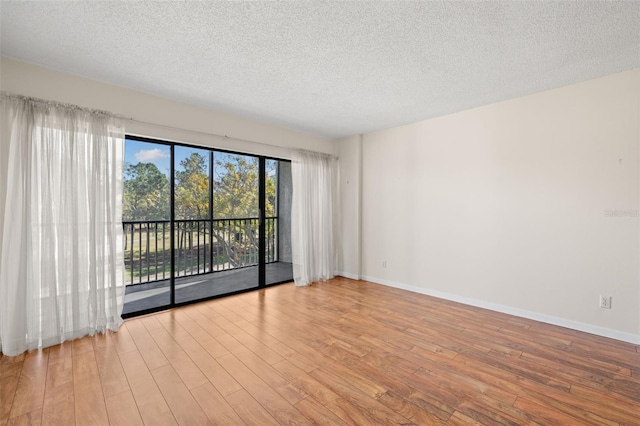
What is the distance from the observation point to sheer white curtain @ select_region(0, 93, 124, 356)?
7.64 feet

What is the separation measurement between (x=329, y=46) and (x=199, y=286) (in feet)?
12.7

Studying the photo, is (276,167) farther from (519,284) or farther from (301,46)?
(519,284)

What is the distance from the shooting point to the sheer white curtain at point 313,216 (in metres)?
4.54

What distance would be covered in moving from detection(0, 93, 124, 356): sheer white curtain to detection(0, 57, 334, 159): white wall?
0.56ft

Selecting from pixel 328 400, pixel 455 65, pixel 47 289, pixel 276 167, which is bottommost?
pixel 328 400

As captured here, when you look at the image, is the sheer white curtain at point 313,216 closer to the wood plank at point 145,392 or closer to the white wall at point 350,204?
the white wall at point 350,204

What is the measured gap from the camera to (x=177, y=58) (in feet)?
7.82

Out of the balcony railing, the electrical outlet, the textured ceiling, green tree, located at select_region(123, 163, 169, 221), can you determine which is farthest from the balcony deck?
the electrical outlet

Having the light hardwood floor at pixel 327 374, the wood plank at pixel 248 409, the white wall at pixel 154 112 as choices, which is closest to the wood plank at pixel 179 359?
the light hardwood floor at pixel 327 374

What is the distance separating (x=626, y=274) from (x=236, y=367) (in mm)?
3659

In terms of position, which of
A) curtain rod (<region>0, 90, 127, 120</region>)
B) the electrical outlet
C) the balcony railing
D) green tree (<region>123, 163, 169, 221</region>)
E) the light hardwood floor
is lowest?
the light hardwood floor

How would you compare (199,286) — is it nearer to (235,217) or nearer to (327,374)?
(235,217)

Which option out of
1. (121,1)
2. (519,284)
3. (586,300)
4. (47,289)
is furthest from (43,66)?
(586,300)

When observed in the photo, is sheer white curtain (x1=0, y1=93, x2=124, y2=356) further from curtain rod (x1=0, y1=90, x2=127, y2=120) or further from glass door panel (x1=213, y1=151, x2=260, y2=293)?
glass door panel (x1=213, y1=151, x2=260, y2=293)
